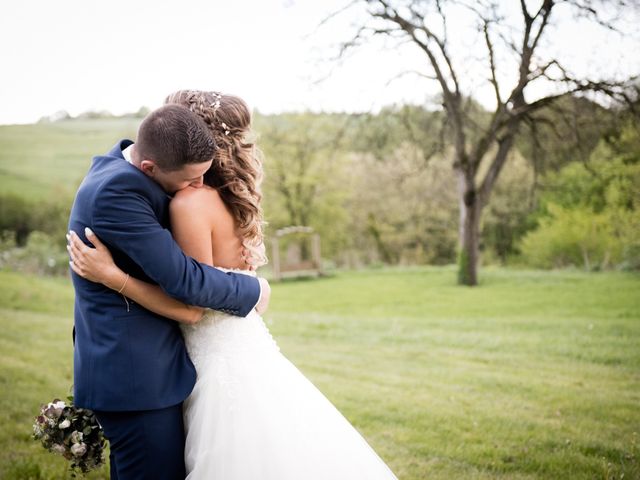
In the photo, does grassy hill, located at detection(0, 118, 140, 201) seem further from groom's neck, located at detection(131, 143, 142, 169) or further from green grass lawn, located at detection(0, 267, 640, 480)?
groom's neck, located at detection(131, 143, 142, 169)

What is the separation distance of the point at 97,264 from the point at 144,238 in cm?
24

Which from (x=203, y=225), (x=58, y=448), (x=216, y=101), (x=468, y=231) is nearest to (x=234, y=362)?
(x=203, y=225)

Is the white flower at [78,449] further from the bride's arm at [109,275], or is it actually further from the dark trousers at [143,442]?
Answer: the bride's arm at [109,275]

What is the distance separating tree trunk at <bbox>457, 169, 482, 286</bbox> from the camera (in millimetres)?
15631

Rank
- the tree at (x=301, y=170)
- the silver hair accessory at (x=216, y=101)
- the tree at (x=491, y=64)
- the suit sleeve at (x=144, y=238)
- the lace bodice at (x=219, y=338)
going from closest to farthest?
the suit sleeve at (x=144, y=238)
the lace bodice at (x=219, y=338)
the silver hair accessory at (x=216, y=101)
the tree at (x=491, y=64)
the tree at (x=301, y=170)

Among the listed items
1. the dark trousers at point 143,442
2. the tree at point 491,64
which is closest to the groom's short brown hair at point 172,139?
the dark trousers at point 143,442

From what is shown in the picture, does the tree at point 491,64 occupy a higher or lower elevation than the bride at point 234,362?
higher

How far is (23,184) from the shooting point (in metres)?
19.6

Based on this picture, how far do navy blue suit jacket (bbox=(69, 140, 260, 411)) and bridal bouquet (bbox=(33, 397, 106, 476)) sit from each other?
1.77ft

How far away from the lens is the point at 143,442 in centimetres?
209

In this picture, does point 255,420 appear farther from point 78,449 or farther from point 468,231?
point 468,231

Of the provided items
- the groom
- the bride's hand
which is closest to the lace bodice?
the groom

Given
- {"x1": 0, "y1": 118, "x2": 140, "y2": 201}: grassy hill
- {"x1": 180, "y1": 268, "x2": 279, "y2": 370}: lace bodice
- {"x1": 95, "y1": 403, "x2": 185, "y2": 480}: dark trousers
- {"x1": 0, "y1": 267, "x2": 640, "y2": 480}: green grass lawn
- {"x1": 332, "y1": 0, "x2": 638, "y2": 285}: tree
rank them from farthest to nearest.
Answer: {"x1": 0, "y1": 118, "x2": 140, "y2": 201}: grassy hill
{"x1": 332, "y1": 0, "x2": 638, "y2": 285}: tree
{"x1": 0, "y1": 267, "x2": 640, "y2": 480}: green grass lawn
{"x1": 180, "y1": 268, "x2": 279, "y2": 370}: lace bodice
{"x1": 95, "y1": 403, "x2": 185, "y2": 480}: dark trousers

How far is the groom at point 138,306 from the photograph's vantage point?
6.32 feet
